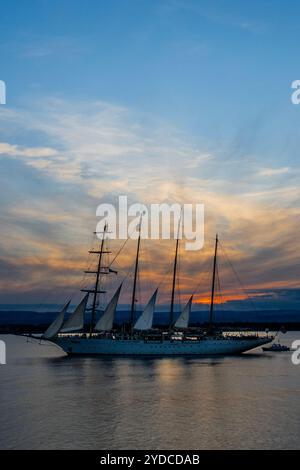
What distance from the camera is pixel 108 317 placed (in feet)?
265

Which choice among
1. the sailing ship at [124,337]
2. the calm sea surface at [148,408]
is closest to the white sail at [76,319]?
the sailing ship at [124,337]

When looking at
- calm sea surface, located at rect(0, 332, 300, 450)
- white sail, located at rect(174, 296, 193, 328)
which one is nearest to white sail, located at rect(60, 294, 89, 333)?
calm sea surface, located at rect(0, 332, 300, 450)

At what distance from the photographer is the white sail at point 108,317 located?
3167 inches

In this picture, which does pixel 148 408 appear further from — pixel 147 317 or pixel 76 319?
pixel 147 317

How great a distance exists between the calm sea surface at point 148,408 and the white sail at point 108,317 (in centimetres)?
1228

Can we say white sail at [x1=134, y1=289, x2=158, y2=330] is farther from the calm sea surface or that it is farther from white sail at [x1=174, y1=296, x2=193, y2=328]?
the calm sea surface

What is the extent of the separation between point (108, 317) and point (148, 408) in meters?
40.9

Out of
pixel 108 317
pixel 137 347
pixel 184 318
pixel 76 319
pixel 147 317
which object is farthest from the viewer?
pixel 184 318

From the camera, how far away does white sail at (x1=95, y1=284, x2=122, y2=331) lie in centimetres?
8044

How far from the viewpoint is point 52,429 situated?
3325 cm

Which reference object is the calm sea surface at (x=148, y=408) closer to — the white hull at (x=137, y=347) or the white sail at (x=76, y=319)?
the white hull at (x=137, y=347)

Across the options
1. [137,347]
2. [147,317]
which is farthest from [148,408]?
[147,317]
